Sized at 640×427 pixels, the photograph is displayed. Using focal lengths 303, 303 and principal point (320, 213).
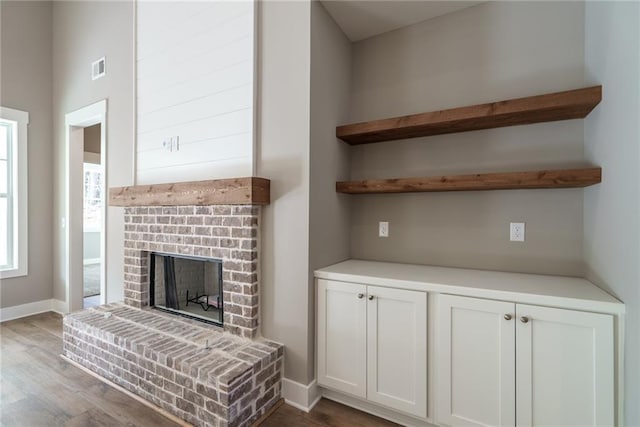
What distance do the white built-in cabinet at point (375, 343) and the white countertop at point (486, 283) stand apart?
0.21 feet

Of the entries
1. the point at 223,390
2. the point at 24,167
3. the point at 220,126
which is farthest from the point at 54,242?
the point at 223,390

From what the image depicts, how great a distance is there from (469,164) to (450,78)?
67 cm

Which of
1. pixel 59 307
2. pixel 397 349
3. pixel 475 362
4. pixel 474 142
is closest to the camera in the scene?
pixel 475 362

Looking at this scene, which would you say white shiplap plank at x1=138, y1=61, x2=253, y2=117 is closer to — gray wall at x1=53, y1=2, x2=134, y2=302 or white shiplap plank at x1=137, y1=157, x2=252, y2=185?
gray wall at x1=53, y1=2, x2=134, y2=302

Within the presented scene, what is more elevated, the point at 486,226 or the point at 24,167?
the point at 24,167

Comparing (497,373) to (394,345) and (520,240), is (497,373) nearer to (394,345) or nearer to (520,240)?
(394,345)

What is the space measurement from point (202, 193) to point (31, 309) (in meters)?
3.48

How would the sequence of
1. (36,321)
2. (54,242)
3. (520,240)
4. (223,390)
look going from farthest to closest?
(54,242)
(36,321)
(520,240)
(223,390)

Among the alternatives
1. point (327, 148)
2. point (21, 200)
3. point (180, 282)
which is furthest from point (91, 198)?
point (327, 148)

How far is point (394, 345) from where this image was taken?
1841 millimetres

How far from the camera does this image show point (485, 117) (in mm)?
1868

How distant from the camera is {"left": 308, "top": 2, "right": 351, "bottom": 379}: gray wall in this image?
2.09m

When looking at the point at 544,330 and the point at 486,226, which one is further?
the point at 486,226

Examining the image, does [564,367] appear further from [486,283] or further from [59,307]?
[59,307]
